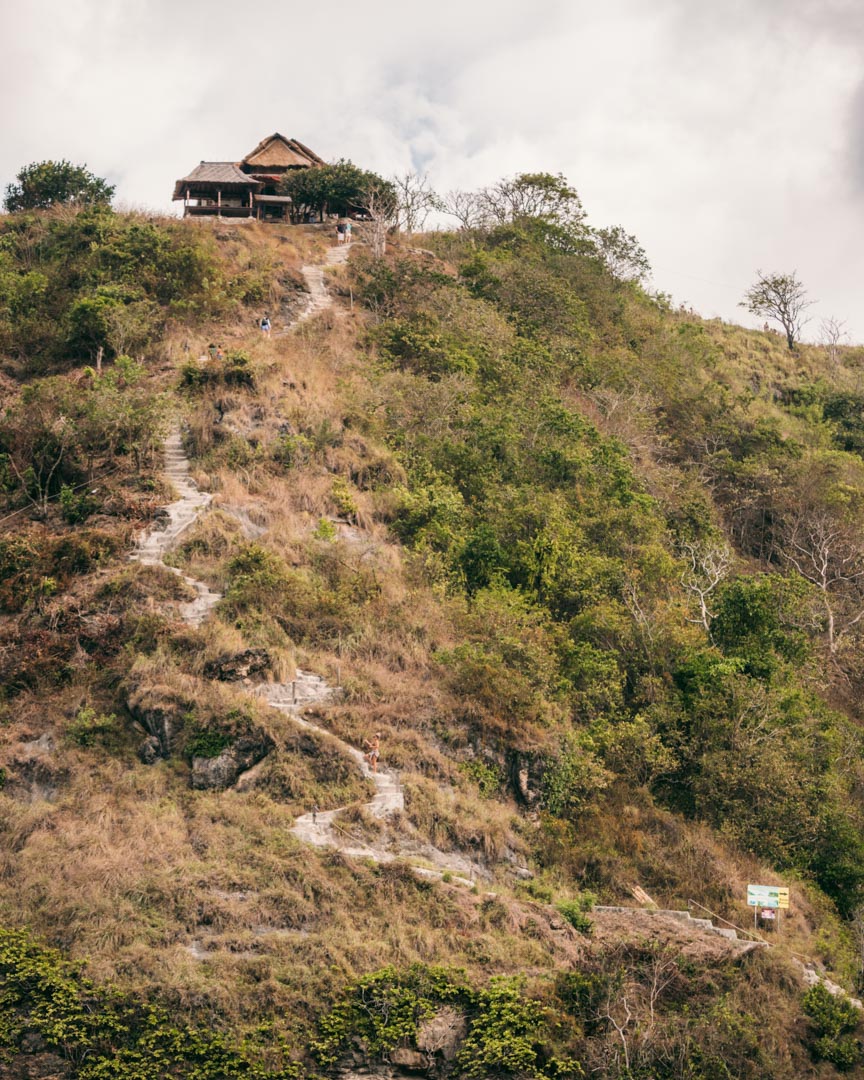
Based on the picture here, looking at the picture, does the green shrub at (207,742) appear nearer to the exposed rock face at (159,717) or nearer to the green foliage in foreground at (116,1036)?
the exposed rock face at (159,717)

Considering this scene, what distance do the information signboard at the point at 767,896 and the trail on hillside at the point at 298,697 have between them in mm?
4473

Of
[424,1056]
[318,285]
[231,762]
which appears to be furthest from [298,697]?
[318,285]

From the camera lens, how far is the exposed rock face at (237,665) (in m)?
21.5

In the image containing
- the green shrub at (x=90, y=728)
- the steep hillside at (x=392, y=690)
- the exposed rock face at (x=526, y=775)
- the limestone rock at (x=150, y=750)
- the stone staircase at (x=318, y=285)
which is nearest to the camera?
the steep hillside at (x=392, y=690)

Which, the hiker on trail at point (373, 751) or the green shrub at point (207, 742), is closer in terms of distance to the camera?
the green shrub at point (207, 742)

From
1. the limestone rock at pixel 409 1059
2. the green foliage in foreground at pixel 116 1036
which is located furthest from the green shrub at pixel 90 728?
the limestone rock at pixel 409 1059

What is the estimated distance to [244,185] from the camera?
43750 millimetres

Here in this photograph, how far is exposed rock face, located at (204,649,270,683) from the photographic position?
21.5m

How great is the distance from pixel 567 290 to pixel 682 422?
616 cm

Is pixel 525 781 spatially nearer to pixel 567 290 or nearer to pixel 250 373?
pixel 250 373

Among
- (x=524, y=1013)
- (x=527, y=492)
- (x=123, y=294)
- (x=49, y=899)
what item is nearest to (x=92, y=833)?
(x=49, y=899)

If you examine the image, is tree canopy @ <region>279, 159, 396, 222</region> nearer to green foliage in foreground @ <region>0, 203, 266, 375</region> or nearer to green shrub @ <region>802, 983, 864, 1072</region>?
green foliage in foreground @ <region>0, 203, 266, 375</region>

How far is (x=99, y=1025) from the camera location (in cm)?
1585

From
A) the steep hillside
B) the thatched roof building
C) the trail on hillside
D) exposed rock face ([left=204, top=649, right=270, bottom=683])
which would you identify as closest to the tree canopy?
the thatched roof building
